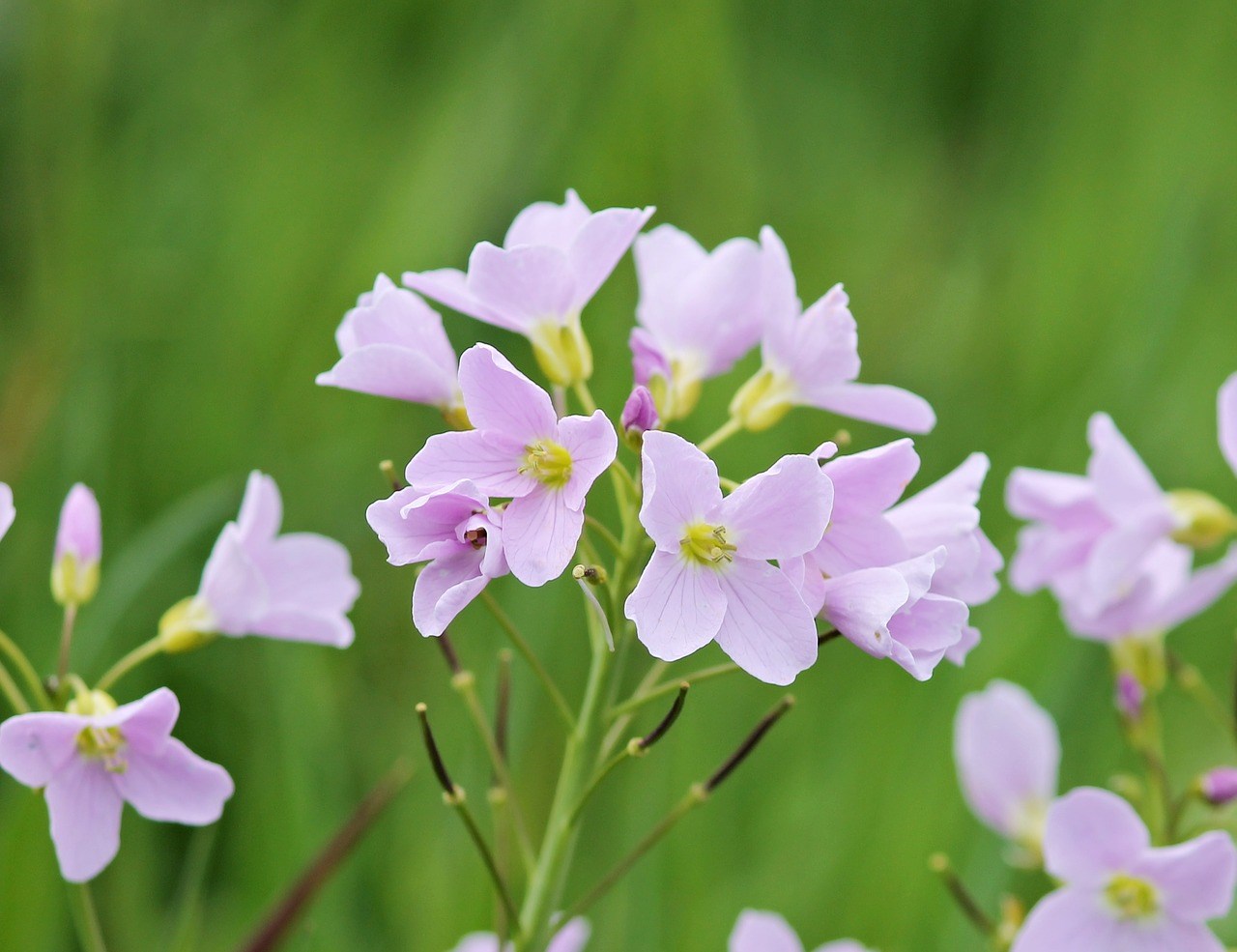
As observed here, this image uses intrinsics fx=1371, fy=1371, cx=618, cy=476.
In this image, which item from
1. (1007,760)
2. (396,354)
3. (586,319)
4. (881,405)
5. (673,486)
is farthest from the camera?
(586,319)

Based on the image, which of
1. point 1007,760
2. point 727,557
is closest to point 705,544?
point 727,557

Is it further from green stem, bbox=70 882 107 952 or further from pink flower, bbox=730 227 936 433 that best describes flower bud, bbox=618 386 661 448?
green stem, bbox=70 882 107 952

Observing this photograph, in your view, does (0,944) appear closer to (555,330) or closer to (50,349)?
(555,330)

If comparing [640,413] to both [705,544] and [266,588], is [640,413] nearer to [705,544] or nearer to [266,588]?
[705,544]

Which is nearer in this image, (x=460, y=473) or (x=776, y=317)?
(x=460, y=473)

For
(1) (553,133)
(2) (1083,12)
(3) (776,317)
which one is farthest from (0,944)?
(2) (1083,12)

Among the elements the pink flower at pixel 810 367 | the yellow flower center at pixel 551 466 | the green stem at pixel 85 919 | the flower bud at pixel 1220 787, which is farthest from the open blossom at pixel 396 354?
the flower bud at pixel 1220 787

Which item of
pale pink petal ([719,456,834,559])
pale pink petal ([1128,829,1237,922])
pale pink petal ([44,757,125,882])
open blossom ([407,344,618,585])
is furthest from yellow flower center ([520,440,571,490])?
pale pink petal ([1128,829,1237,922])
